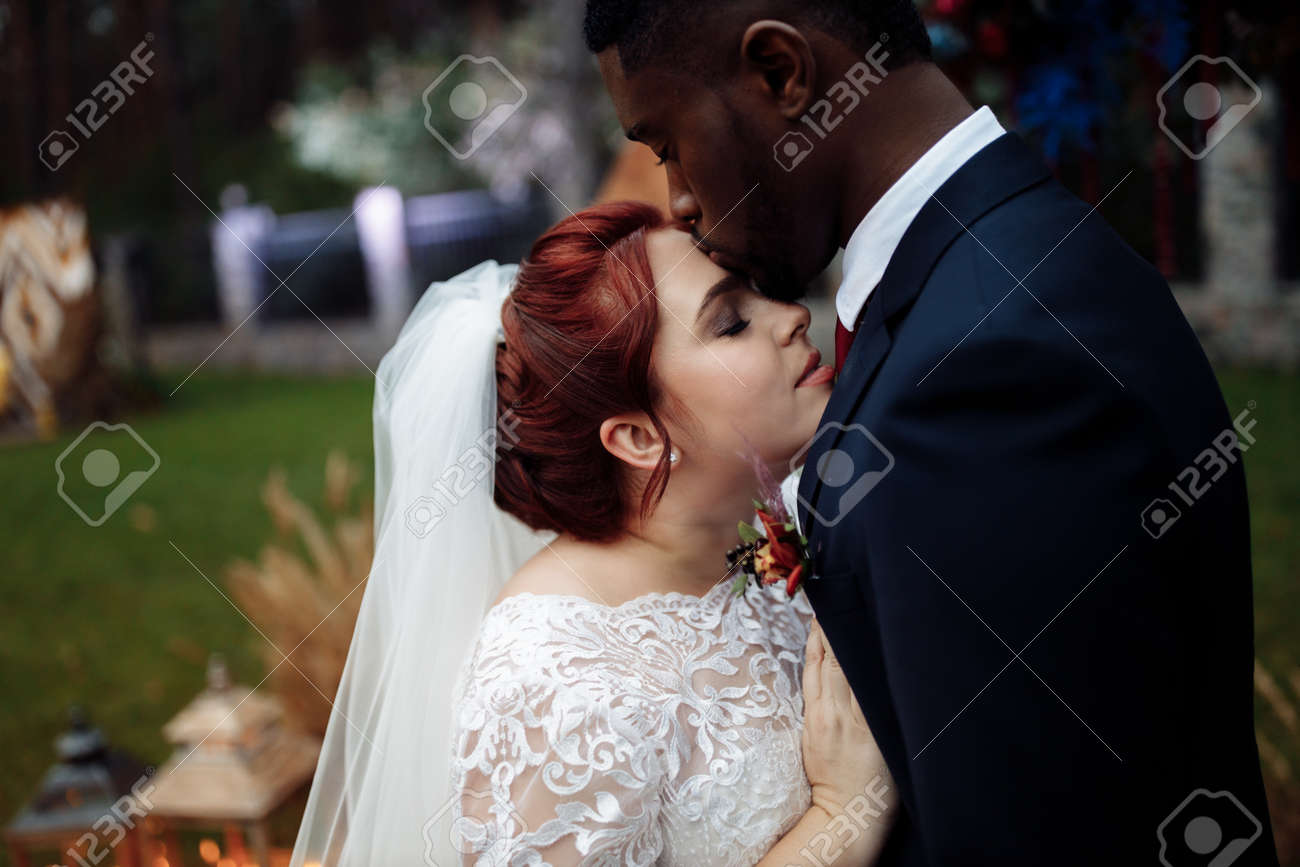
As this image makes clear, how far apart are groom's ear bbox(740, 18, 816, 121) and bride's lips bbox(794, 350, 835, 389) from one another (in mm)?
497

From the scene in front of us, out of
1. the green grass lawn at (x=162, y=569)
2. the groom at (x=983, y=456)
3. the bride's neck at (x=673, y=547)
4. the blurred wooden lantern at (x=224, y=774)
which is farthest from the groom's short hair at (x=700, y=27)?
the green grass lawn at (x=162, y=569)

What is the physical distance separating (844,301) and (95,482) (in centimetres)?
975

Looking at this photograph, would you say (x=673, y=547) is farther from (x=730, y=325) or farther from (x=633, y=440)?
(x=730, y=325)

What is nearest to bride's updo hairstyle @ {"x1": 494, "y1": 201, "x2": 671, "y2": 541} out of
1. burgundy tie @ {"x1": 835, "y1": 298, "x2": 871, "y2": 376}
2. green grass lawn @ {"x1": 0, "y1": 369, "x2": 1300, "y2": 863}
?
burgundy tie @ {"x1": 835, "y1": 298, "x2": 871, "y2": 376}

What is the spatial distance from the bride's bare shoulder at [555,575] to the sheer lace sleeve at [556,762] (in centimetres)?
15

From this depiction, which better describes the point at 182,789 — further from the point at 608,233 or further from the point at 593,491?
the point at 608,233

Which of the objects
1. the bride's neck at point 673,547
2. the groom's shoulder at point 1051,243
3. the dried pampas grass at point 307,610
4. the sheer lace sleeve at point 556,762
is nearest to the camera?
the groom's shoulder at point 1051,243

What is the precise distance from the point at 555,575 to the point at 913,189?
929 mm

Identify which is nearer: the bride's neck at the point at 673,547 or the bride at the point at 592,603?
the bride at the point at 592,603

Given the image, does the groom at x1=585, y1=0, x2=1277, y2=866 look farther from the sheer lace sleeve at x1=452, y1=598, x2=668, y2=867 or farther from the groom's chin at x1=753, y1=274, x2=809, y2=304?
the sheer lace sleeve at x1=452, y1=598, x2=668, y2=867

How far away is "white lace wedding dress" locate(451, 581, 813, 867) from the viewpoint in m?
1.66

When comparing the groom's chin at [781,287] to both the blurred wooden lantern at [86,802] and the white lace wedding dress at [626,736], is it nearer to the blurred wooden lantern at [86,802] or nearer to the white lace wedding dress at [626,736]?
the white lace wedding dress at [626,736]

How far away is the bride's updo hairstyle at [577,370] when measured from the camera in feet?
6.20

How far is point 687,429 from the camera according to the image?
1.92 m
